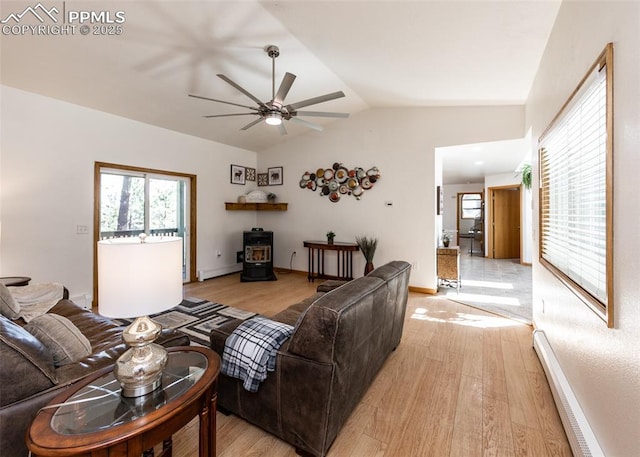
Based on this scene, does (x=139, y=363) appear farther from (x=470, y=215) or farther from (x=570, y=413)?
(x=470, y=215)

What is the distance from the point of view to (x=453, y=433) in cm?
164

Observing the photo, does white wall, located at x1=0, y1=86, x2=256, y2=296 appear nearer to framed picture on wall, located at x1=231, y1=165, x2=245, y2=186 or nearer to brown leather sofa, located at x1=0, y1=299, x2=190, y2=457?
framed picture on wall, located at x1=231, y1=165, x2=245, y2=186

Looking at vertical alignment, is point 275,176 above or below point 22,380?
above

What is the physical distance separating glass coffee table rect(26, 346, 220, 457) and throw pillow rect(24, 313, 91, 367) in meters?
0.39

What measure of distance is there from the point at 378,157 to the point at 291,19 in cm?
274

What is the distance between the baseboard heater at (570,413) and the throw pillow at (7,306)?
3423 millimetres

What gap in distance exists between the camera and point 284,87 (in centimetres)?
263

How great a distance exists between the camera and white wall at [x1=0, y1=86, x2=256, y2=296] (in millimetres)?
3176

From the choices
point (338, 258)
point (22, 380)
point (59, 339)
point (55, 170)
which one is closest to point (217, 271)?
point (338, 258)

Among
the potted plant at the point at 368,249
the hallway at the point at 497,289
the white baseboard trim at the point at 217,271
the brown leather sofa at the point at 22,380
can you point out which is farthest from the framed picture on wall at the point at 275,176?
the brown leather sofa at the point at 22,380

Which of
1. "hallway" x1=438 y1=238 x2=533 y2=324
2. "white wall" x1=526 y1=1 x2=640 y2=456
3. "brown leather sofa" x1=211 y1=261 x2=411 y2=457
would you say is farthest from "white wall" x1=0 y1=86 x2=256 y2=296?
"hallway" x1=438 y1=238 x2=533 y2=324

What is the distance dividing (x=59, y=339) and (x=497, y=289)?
215 inches

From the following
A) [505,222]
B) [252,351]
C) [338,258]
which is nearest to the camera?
[252,351]

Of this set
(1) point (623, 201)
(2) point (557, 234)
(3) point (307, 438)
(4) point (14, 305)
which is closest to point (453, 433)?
(3) point (307, 438)
